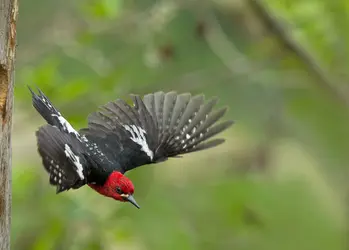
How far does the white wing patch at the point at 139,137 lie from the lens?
13.9 ft

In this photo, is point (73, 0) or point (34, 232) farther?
point (73, 0)

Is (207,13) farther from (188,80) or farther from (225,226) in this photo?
(225,226)

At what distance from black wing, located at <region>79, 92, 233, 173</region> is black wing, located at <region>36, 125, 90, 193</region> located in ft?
2.05

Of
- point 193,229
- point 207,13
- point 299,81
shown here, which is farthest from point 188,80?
point 193,229

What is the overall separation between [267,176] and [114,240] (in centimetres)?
262

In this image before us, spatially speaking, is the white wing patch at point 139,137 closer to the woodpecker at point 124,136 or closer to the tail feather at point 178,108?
the woodpecker at point 124,136

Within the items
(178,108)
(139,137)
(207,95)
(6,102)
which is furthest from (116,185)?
(207,95)

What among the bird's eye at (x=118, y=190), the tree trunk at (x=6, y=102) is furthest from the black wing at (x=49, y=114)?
the tree trunk at (x=6, y=102)

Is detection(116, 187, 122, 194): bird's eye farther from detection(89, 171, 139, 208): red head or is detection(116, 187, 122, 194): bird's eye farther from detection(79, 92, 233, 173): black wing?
detection(79, 92, 233, 173): black wing

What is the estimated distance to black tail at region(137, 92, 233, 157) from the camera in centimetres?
441

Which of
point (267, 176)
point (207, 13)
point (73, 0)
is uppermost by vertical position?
point (73, 0)

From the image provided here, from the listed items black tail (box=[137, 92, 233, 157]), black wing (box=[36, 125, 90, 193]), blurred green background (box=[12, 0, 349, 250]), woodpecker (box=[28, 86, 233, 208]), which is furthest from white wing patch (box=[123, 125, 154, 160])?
blurred green background (box=[12, 0, 349, 250])

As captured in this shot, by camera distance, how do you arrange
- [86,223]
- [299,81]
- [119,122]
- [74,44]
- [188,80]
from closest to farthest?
[119,122] < [86,223] < [74,44] < [188,80] < [299,81]

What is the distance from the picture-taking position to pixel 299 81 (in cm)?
746
